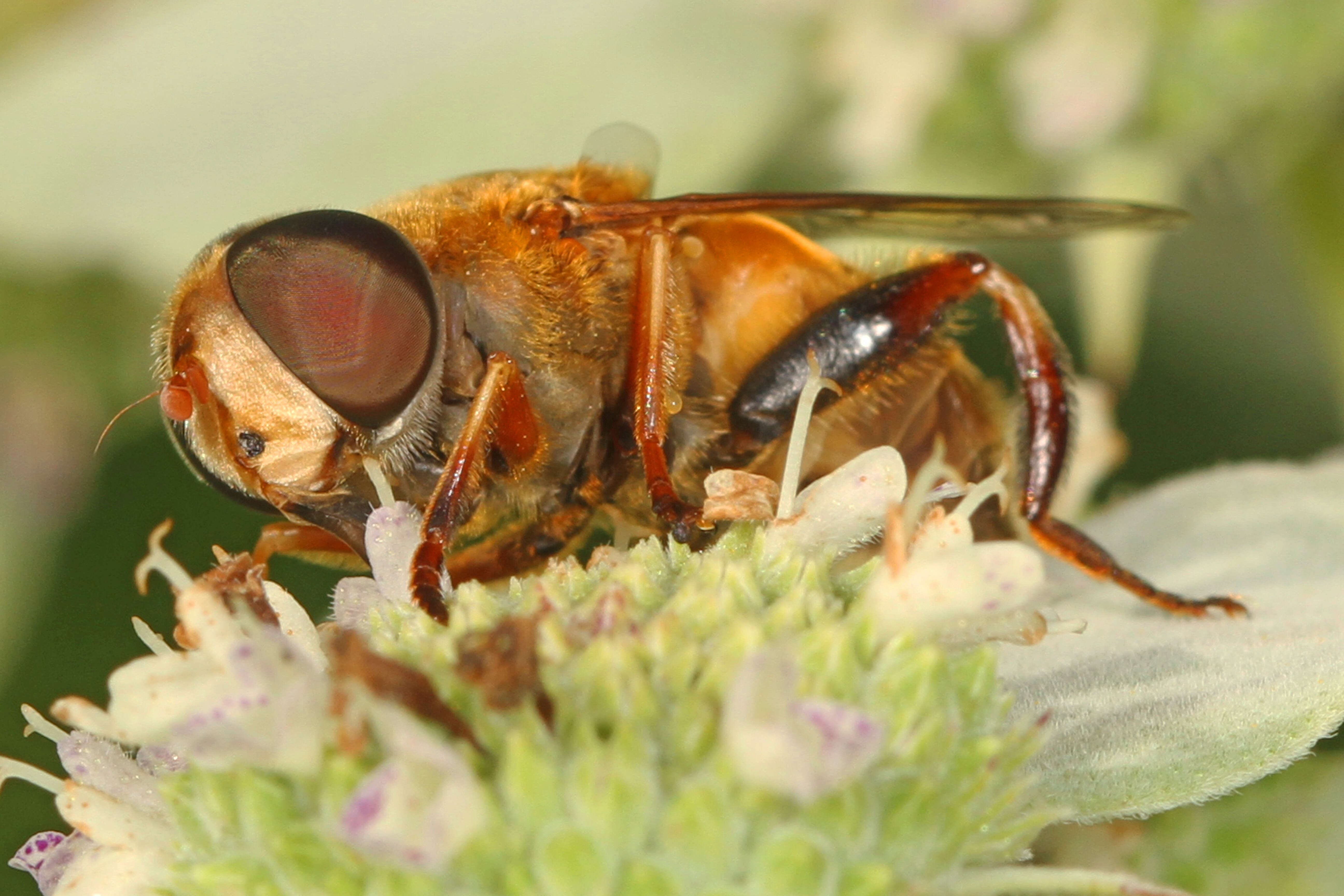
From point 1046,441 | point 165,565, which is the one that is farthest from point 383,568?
point 1046,441

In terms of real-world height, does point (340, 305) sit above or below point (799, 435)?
above

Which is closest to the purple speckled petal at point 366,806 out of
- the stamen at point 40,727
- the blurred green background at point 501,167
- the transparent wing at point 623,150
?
the stamen at point 40,727

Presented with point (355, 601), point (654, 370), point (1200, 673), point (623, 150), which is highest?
point (623, 150)

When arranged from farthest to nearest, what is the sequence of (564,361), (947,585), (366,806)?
(564,361)
(947,585)
(366,806)

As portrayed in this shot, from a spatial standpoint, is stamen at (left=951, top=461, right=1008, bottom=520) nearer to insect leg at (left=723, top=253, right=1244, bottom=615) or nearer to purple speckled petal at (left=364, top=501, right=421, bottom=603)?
insect leg at (left=723, top=253, right=1244, bottom=615)

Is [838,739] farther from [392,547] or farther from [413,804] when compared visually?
[392,547]

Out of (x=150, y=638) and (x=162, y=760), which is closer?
(x=162, y=760)

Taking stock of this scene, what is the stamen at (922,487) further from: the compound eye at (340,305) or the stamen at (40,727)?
the stamen at (40,727)
